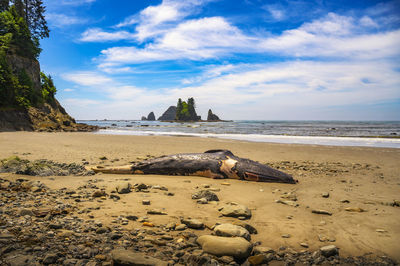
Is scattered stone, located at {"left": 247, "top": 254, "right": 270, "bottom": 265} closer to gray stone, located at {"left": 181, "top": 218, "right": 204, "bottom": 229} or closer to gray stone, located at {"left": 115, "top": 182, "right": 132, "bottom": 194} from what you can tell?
gray stone, located at {"left": 181, "top": 218, "right": 204, "bottom": 229}

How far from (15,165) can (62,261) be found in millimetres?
4553

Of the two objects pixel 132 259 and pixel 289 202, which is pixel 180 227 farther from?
pixel 289 202

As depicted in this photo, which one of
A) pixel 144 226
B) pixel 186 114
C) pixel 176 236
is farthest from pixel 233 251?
pixel 186 114

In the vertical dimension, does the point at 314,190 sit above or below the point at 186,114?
below

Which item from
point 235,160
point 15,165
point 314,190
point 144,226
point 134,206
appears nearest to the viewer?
point 144,226

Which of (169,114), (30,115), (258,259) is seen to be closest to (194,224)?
(258,259)

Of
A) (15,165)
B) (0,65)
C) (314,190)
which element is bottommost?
(314,190)

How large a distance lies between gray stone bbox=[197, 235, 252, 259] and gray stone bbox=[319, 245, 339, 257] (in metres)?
0.78

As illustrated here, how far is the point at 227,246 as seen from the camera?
87.5 inches

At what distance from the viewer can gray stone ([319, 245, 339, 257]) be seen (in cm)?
230

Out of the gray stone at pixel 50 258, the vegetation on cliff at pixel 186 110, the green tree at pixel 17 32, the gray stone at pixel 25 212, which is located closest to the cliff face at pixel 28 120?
the green tree at pixel 17 32

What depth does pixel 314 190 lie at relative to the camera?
4863mm

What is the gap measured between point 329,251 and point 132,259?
6.41ft

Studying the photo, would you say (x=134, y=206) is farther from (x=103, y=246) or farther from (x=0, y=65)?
(x=0, y=65)
